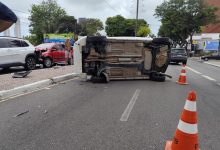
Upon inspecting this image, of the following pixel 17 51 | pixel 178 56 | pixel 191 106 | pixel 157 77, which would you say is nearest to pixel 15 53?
pixel 17 51

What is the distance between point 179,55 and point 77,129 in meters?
24.4

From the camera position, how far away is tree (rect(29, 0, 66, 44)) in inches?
2734

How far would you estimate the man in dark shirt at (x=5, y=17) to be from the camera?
3.44m

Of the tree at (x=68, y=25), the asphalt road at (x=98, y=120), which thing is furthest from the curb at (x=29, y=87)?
the tree at (x=68, y=25)

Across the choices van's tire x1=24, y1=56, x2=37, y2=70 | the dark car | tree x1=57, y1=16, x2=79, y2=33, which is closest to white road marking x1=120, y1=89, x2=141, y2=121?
van's tire x1=24, y1=56, x2=37, y2=70

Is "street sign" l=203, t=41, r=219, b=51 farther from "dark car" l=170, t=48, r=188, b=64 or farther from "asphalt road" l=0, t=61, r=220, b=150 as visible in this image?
"asphalt road" l=0, t=61, r=220, b=150

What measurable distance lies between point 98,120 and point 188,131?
2.51 metres

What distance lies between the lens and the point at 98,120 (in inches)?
243

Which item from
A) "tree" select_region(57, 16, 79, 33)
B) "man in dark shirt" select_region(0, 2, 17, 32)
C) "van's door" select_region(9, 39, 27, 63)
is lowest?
"van's door" select_region(9, 39, 27, 63)

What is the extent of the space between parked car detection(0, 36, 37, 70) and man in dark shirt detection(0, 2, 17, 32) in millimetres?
11673

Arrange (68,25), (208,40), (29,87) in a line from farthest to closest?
(68,25)
(208,40)
(29,87)

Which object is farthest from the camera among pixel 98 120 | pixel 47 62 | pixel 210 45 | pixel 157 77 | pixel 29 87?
pixel 210 45

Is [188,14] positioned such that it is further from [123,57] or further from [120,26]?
[120,26]

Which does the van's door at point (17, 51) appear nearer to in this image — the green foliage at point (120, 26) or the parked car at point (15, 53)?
the parked car at point (15, 53)
